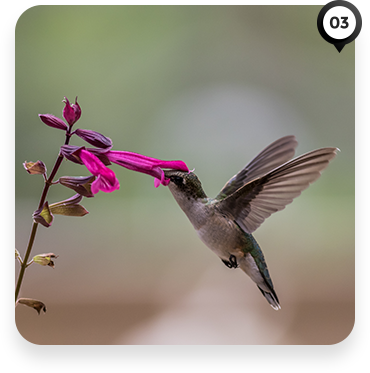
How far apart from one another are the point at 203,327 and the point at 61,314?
31.3 inches

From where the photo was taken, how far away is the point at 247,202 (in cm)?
107

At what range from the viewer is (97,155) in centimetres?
76

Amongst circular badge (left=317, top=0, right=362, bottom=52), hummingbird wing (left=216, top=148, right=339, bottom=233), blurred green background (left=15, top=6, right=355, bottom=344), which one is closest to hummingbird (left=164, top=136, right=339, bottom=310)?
hummingbird wing (left=216, top=148, right=339, bottom=233)

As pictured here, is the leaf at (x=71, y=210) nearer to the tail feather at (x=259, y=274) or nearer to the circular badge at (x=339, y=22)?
the tail feather at (x=259, y=274)

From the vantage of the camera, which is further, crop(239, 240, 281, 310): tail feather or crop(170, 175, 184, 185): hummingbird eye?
crop(239, 240, 281, 310): tail feather

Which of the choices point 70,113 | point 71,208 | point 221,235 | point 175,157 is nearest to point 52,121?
point 70,113

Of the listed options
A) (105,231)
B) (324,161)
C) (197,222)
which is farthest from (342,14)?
(105,231)

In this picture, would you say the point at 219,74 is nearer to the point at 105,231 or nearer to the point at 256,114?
the point at 256,114

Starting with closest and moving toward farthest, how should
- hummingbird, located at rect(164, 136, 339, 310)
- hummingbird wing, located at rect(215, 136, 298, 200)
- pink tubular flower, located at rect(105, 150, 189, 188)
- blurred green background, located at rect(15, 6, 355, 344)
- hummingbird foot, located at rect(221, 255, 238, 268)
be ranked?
pink tubular flower, located at rect(105, 150, 189, 188) → hummingbird, located at rect(164, 136, 339, 310) → hummingbird wing, located at rect(215, 136, 298, 200) → hummingbird foot, located at rect(221, 255, 238, 268) → blurred green background, located at rect(15, 6, 355, 344)

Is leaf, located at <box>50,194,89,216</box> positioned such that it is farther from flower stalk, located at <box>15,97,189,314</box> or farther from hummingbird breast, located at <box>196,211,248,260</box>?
hummingbird breast, located at <box>196,211,248,260</box>

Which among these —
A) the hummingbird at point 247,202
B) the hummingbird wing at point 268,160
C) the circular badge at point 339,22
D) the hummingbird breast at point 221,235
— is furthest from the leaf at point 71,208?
the circular badge at point 339,22

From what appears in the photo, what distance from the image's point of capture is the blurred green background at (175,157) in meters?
2.03

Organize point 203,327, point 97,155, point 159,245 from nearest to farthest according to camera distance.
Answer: point 97,155
point 203,327
point 159,245

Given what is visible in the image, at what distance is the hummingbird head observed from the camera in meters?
0.96
